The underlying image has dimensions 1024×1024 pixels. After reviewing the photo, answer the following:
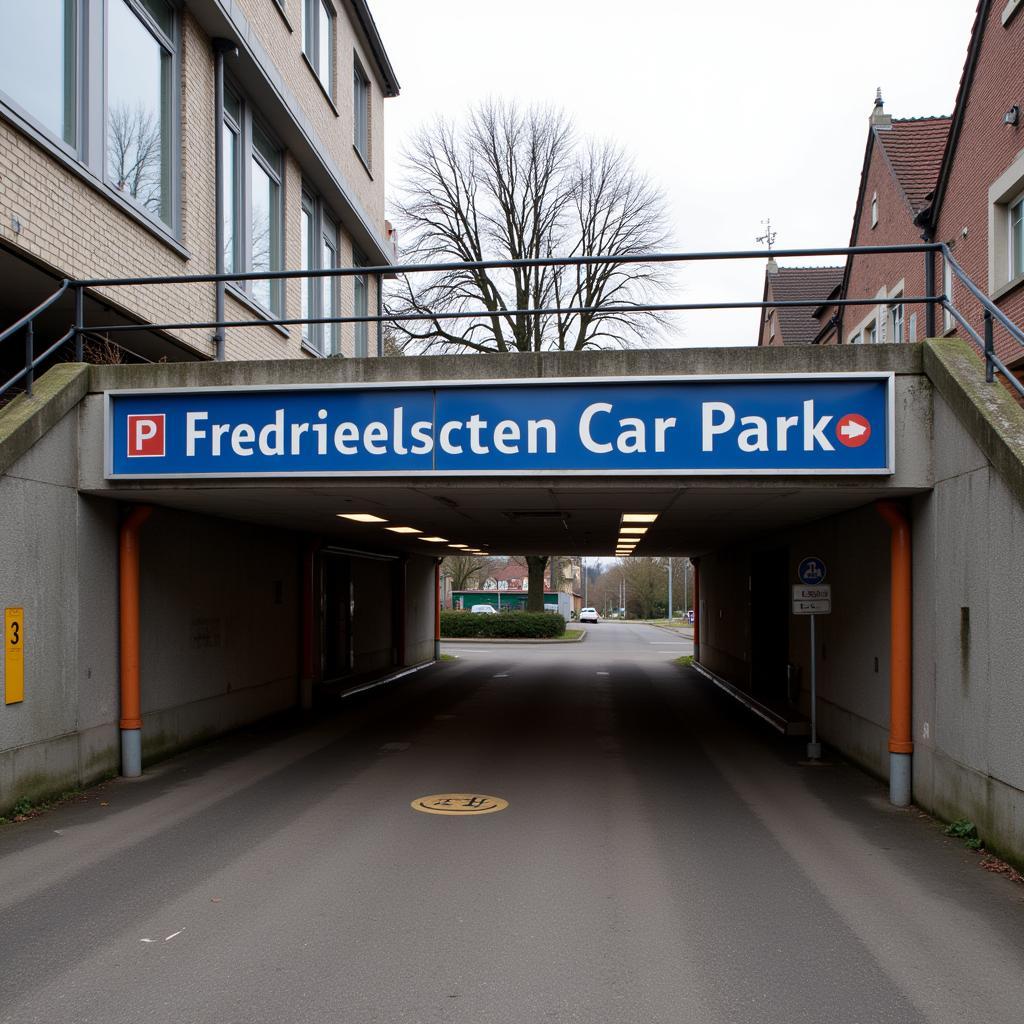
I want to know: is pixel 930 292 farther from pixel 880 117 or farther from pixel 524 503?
Answer: pixel 880 117

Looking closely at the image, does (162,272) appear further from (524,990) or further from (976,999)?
(976,999)

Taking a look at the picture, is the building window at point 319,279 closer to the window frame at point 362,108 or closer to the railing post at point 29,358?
the window frame at point 362,108

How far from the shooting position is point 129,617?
34.6 feet

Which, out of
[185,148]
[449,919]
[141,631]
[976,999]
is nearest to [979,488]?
[976,999]

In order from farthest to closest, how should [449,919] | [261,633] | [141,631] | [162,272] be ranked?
[261,633]
[162,272]
[141,631]
[449,919]

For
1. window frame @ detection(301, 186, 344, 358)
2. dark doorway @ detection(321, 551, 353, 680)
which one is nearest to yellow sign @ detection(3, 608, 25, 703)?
window frame @ detection(301, 186, 344, 358)

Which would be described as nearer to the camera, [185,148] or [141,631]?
[141,631]

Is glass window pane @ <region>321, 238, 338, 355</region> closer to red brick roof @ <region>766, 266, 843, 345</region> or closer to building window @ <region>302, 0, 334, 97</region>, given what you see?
building window @ <region>302, 0, 334, 97</region>

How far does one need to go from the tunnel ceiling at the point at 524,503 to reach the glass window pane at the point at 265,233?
4.42 m

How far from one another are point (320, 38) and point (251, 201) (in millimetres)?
5789

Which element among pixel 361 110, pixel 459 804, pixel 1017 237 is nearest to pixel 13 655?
pixel 459 804

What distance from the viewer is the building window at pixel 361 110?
22.9m

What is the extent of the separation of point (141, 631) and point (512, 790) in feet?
15.5

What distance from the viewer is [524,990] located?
4.96 metres
